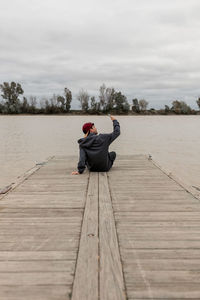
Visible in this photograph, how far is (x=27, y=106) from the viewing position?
97312mm

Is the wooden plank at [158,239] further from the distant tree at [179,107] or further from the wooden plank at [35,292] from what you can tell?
the distant tree at [179,107]

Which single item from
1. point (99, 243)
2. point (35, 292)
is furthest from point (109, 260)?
point (35, 292)

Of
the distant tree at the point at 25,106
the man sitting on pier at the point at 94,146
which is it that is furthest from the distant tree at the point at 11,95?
the man sitting on pier at the point at 94,146

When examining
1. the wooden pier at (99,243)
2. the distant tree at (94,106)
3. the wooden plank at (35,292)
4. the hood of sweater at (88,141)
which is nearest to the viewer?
the wooden plank at (35,292)

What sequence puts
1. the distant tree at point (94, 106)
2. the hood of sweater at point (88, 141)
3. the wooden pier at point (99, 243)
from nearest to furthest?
the wooden pier at point (99, 243) < the hood of sweater at point (88, 141) < the distant tree at point (94, 106)

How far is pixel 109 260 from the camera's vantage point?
8.29 ft

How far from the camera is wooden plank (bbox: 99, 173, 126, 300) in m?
2.12

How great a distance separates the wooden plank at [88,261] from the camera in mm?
2102

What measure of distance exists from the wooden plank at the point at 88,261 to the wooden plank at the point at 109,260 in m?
0.06

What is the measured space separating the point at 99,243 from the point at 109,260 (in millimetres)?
341

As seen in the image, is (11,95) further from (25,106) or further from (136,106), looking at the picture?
(136,106)

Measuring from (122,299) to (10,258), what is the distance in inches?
46.1

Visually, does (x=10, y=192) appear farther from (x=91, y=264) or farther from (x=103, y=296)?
(x=103, y=296)

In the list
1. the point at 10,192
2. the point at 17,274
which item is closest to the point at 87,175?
the point at 10,192
